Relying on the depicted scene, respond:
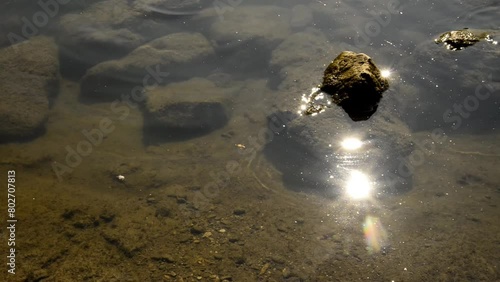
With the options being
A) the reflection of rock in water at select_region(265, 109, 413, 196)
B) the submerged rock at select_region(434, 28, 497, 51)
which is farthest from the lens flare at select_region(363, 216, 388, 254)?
the submerged rock at select_region(434, 28, 497, 51)

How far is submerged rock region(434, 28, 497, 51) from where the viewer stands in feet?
18.8

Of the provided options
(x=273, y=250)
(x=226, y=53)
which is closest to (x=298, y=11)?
(x=226, y=53)

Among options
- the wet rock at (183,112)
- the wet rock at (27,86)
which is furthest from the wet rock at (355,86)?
the wet rock at (27,86)

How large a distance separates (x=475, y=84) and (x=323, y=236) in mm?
3581

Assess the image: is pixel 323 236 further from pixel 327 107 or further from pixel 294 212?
pixel 327 107

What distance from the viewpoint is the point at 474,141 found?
466 centimetres

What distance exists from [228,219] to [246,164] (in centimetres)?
94

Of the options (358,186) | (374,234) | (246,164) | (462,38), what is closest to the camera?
(374,234)

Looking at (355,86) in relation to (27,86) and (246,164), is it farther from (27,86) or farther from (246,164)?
(27,86)

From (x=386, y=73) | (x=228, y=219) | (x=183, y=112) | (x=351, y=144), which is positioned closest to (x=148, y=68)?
(x=183, y=112)

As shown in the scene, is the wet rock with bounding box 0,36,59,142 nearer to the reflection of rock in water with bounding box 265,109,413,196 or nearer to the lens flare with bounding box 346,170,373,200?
the reflection of rock in water with bounding box 265,109,413,196

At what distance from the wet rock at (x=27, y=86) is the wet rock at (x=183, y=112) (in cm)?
155

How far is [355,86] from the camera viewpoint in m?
4.65

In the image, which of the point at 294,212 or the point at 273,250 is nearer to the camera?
the point at 273,250
